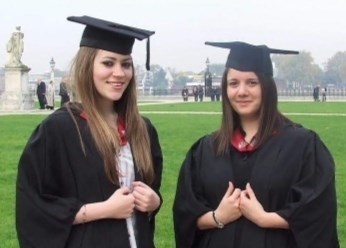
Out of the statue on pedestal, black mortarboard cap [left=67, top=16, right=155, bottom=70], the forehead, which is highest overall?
the statue on pedestal

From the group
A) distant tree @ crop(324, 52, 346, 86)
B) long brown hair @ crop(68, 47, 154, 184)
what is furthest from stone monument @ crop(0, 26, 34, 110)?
distant tree @ crop(324, 52, 346, 86)

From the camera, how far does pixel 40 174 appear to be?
3607mm

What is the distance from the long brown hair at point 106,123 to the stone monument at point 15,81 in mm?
32626

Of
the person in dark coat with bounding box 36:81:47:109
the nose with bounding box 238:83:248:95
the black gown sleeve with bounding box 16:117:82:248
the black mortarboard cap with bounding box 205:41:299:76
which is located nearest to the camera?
the black gown sleeve with bounding box 16:117:82:248

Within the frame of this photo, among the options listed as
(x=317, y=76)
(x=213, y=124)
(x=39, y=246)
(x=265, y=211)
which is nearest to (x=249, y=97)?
(x=265, y=211)

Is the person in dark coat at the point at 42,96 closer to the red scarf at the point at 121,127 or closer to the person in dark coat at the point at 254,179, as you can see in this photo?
the person in dark coat at the point at 254,179

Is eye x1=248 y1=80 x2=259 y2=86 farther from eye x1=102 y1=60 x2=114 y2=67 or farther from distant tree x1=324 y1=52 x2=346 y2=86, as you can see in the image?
distant tree x1=324 y1=52 x2=346 y2=86

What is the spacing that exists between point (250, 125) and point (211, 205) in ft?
1.57

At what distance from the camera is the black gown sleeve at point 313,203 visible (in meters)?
3.69

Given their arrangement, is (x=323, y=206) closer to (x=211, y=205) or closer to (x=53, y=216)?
(x=211, y=205)

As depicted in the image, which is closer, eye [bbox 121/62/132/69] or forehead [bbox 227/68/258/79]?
eye [bbox 121/62/132/69]

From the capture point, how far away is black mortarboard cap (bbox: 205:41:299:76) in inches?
157

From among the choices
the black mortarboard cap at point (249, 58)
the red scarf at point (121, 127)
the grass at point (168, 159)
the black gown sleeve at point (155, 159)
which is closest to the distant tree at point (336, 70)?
the grass at point (168, 159)

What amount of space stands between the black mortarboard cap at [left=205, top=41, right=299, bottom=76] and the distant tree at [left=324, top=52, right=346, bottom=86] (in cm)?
13911
